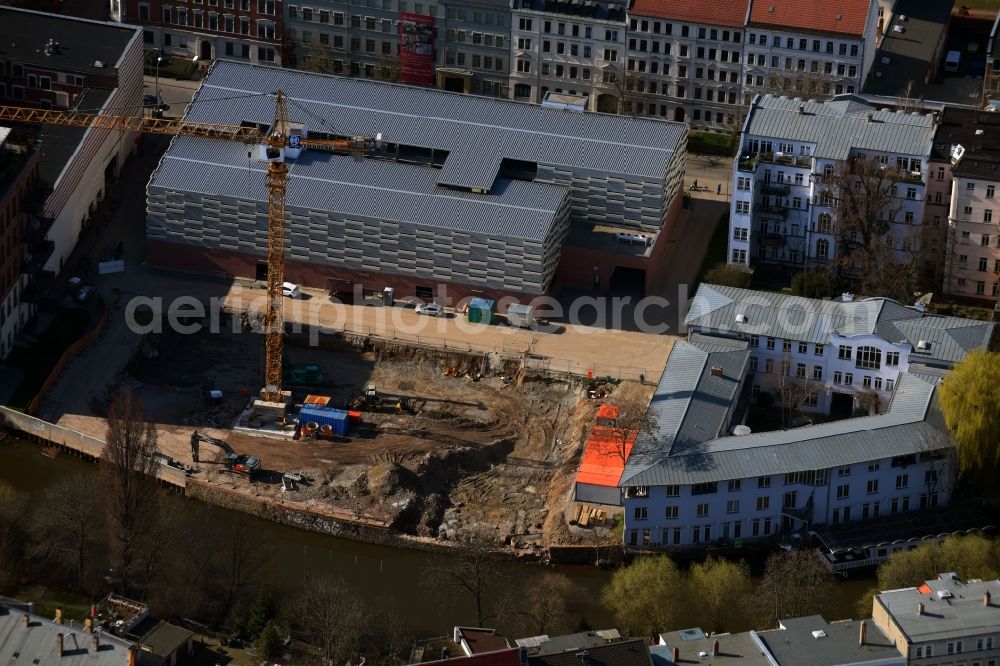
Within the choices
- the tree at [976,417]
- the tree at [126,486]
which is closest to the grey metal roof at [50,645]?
the tree at [126,486]

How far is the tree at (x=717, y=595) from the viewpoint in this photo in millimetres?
179375

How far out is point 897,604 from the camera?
170000 mm

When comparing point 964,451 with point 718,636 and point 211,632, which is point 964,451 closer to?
point 718,636

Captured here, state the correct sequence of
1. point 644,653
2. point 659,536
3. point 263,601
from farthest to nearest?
point 659,536, point 263,601, point 644,653

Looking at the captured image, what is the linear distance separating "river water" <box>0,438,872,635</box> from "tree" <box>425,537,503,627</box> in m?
0.83

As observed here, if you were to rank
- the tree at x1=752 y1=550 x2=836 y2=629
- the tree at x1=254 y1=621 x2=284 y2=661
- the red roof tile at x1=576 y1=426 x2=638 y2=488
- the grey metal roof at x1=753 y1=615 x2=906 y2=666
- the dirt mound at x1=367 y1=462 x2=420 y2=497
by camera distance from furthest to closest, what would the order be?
the dirt mound at x1=367 y1=462 x2=420 y2=497 < the red roof tile at x1=576 y1=426 x2=638 y2=488 < the tree at x1=752 y1=550 x2=836 y2=629 < the tree at x1=254 y1=621 x2=284 y2=661 < the grey metal roof at x1=753 y1=615 x2=906 y2=666

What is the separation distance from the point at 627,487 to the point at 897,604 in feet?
84.1

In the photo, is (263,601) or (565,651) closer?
(565,651)

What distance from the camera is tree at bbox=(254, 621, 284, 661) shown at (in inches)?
6865

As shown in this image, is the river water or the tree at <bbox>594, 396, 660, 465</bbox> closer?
the river water

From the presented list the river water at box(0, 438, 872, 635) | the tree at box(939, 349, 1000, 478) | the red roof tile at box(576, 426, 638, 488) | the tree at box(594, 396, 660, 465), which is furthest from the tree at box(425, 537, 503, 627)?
the tree at box(939, 349, 1000, 478)

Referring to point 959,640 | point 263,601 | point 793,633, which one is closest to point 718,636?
point 793,633

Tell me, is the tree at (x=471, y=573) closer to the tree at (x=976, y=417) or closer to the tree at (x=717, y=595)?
the tree at (x=717, y=595)

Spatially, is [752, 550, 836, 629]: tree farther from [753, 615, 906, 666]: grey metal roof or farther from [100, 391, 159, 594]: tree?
[100, 391, 159, 594]: tree
